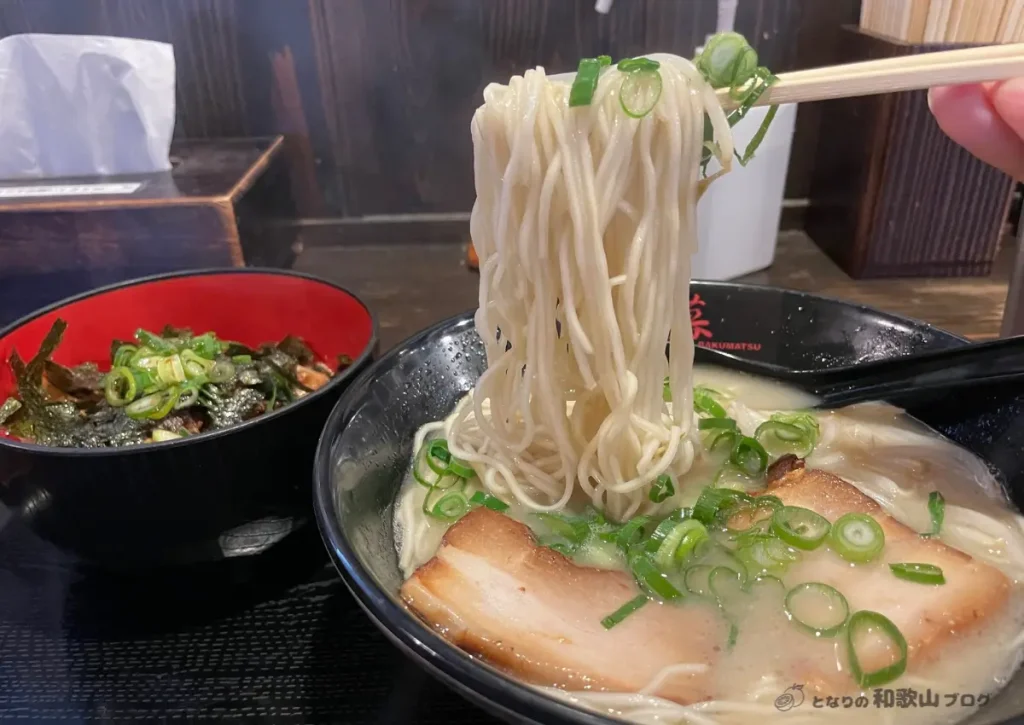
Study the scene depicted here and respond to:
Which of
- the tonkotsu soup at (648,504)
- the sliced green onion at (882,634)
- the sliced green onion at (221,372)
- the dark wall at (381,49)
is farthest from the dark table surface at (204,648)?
the dark wall at (381,49)

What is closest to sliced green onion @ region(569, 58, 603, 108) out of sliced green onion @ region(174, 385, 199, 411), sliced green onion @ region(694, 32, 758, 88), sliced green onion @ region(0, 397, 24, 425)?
sliced green onion @ region(694, 32, 758, 88)

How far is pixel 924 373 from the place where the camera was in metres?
1.25

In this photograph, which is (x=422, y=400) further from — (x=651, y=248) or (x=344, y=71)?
(x=344, y=71)

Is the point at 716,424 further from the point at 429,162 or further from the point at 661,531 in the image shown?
the point at 429,162

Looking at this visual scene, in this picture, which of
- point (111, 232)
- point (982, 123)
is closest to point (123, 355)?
point (111, 232)

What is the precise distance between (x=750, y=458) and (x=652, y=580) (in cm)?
38

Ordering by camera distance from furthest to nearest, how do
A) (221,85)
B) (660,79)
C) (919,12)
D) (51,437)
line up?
(221,85)
(919,12)
(51,437)
(660,79)

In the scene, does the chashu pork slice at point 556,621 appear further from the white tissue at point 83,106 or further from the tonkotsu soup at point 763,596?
the white tissue at point 83,106

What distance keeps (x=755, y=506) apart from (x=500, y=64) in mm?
2039

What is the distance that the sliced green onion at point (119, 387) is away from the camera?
4.50 ft

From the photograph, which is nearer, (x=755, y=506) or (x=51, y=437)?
(x=755, y=506)

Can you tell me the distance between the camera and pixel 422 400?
1368 mm

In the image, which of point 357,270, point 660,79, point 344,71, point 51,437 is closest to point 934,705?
point 660,79

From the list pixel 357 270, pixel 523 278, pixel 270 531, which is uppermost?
pixel 523 278
